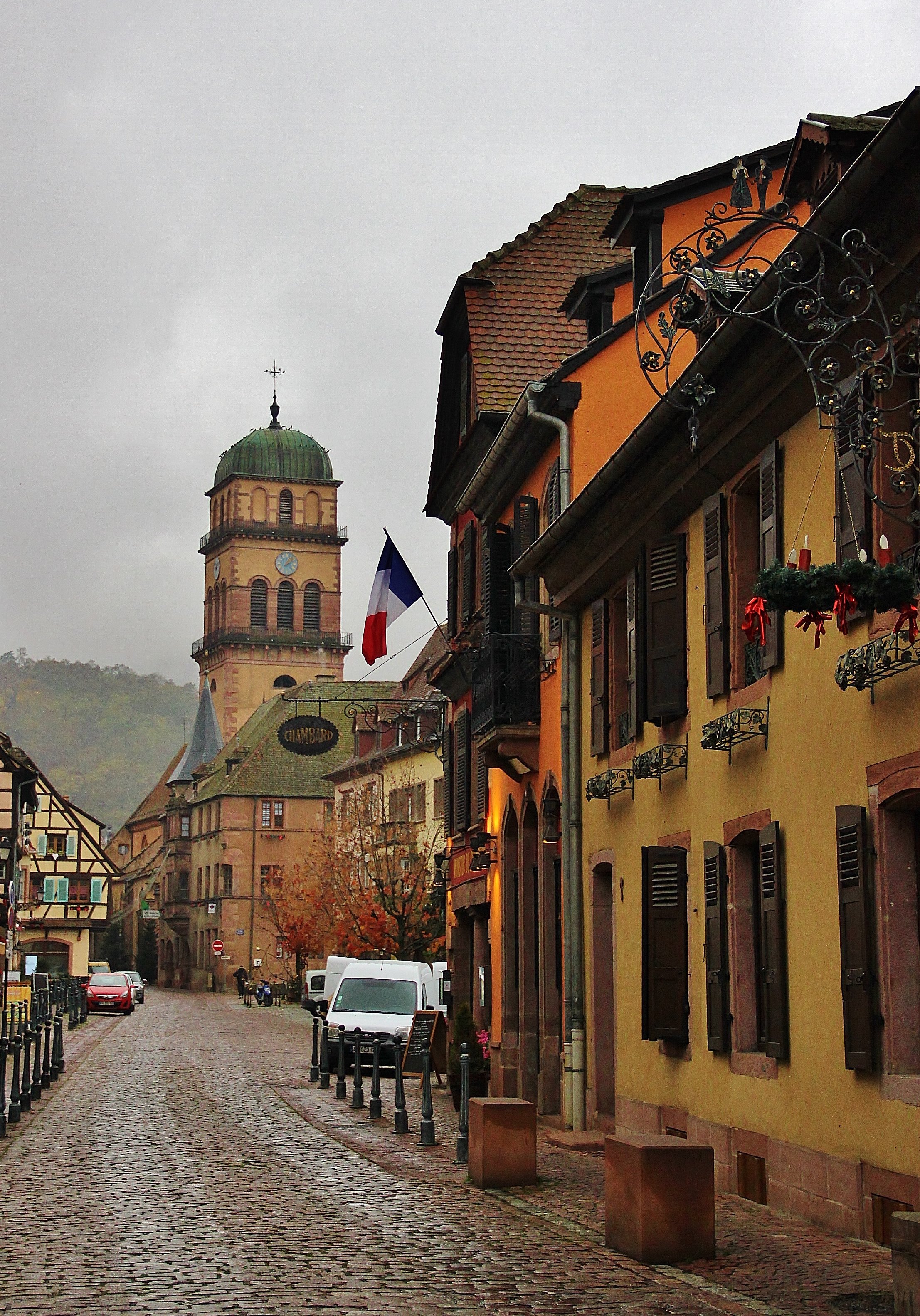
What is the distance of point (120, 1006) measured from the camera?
6419cm

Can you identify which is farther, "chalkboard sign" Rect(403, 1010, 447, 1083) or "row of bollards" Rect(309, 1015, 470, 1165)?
"chalkboard sign" Rect(403, 1010, 447, 1083)

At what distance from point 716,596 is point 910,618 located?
5.62m

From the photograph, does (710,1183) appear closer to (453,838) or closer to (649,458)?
(649,458)

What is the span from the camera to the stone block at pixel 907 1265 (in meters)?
8.04

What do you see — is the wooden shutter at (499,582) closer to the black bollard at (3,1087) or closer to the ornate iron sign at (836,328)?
the black bollard at (3,1087)

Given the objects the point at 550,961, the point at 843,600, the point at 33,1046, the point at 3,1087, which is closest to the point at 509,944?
the point at 550,961

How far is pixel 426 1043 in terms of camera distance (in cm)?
2830

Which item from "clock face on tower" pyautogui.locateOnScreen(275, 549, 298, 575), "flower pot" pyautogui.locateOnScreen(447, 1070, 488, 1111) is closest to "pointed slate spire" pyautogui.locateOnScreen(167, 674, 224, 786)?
"clock face on tower" pyautogui.locateOnScreen(275, 549, 298, 575)

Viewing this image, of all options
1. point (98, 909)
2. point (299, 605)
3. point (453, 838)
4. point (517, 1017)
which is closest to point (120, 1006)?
point (98, 909)

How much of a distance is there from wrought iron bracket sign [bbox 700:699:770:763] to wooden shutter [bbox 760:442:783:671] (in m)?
0.36

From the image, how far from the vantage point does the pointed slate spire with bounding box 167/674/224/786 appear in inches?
4929

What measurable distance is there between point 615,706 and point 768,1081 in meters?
6.64

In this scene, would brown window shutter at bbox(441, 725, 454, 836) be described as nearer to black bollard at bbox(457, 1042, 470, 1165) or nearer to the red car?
black bollard at bbox(457, 1042, 470, 1165)

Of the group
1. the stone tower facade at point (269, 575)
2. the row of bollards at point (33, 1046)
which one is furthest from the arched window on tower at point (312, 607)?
the row of bollards at point (33, 1046)
